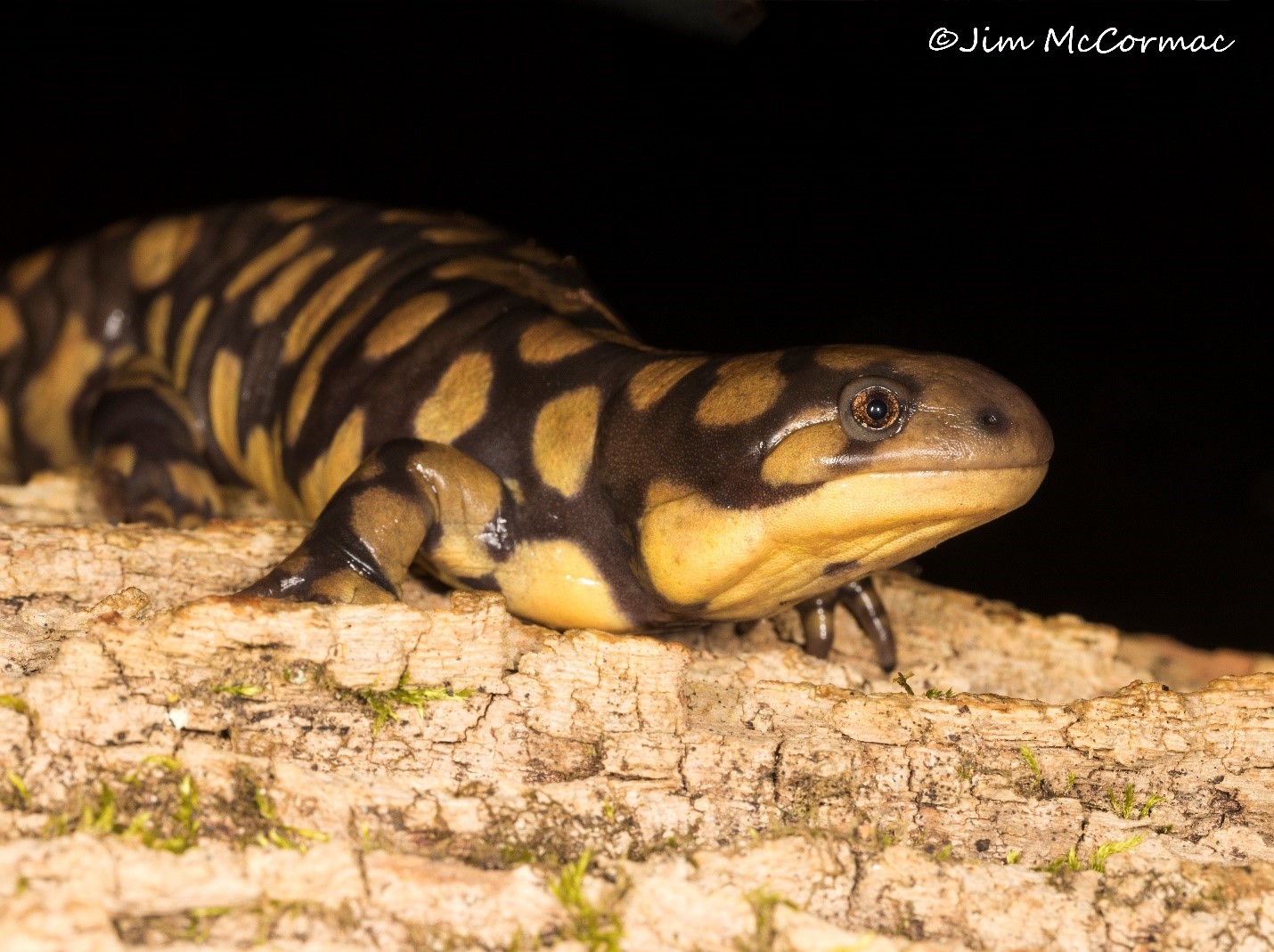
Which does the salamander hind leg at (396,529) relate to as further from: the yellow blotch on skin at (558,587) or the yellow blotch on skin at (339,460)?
the yellow blotch on skin at (339,460)

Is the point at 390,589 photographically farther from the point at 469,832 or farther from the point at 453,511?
the point at 469,832

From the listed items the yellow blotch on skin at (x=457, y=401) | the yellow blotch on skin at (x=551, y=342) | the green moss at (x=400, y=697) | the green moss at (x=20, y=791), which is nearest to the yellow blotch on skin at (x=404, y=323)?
the yellow blotch on skin at (x=457, y=401)

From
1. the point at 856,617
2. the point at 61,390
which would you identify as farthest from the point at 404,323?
the point at 61,390

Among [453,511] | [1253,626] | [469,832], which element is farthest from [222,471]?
[1253,626]

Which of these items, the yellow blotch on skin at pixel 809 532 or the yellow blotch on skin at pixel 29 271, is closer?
the yellow blotch on skin at pixel 809 532

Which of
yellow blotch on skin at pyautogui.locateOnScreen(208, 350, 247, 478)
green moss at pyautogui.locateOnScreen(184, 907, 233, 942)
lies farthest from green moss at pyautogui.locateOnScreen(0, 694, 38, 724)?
yellow blotch on skin at pyautogui.locateOnScreen(208, 350, 247, 478)
